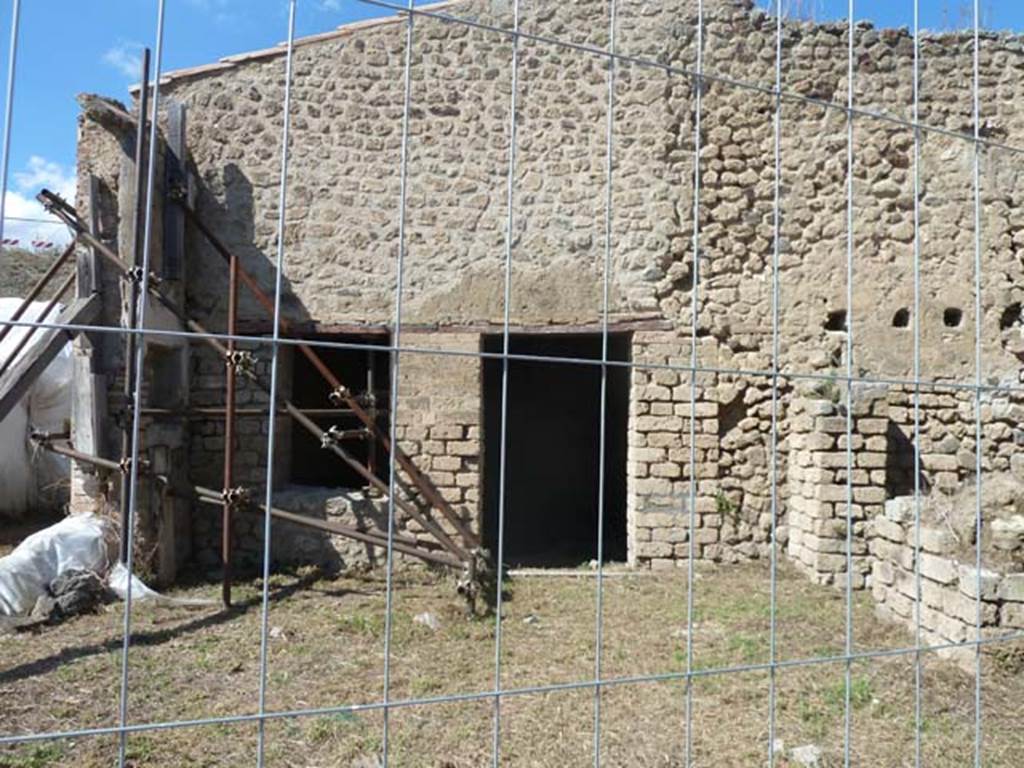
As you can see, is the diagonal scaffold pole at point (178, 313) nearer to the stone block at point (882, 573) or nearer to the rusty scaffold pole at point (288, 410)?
the rusty scaffold pole at point (288, 410)

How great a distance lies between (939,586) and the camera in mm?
4508

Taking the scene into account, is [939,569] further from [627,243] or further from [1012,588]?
[627,243]

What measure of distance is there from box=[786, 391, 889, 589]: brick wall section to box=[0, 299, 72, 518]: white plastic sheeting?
21.6 feet

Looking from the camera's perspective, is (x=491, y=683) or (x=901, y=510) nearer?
(x=491, y=683)

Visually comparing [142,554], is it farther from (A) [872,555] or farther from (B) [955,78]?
(B) [955,78]

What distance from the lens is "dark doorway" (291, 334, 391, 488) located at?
663cm

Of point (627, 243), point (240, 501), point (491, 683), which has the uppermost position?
point (627, 243)

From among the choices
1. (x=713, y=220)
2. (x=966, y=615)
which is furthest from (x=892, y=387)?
(x=966, y=615)

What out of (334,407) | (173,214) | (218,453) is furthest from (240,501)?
(334,407)

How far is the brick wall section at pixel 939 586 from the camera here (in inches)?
166

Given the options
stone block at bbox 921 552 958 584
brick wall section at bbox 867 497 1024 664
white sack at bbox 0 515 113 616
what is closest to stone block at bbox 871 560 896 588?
brick wall section at bbox 867 497 1024 664

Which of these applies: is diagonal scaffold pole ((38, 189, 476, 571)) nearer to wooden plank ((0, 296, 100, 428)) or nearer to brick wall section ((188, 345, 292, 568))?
wooden plank ((0, 296, 100, 428))

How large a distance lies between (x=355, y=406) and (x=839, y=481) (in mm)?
3523

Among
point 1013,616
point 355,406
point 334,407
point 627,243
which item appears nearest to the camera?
point 1013,616
